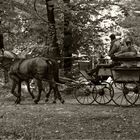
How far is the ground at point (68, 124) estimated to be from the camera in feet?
35.1

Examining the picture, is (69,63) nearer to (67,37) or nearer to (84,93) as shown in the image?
(67,37)

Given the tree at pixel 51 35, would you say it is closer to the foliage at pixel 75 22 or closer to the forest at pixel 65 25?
the forest at pixel 65 25

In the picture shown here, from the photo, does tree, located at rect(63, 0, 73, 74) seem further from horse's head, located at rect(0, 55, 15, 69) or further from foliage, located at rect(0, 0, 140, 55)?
horse's head, located at rect(0, 55, 15, 69)

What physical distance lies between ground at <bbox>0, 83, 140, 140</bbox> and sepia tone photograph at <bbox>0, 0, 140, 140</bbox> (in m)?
0.03

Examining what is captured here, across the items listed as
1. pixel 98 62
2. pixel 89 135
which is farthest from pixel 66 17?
pixel 89 135

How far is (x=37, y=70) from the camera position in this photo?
18.6m

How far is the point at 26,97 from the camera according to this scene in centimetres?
2211

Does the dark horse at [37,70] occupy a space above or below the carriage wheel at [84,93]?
above

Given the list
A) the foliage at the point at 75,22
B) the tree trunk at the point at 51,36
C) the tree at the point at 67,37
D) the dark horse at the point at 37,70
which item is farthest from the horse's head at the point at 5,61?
the tree at the point at 67,37

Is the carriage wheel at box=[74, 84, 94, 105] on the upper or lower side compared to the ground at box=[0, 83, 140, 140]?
upper

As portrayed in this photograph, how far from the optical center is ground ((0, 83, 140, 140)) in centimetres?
1071

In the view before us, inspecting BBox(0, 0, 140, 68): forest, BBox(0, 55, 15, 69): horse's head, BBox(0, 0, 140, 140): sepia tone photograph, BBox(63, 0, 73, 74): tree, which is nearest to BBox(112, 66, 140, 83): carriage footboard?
BBox(0, 0, 140, 140): sepia tone photograph

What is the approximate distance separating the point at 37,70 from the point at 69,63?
5.43 metres

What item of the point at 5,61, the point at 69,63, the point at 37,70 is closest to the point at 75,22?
the point at 69,63
